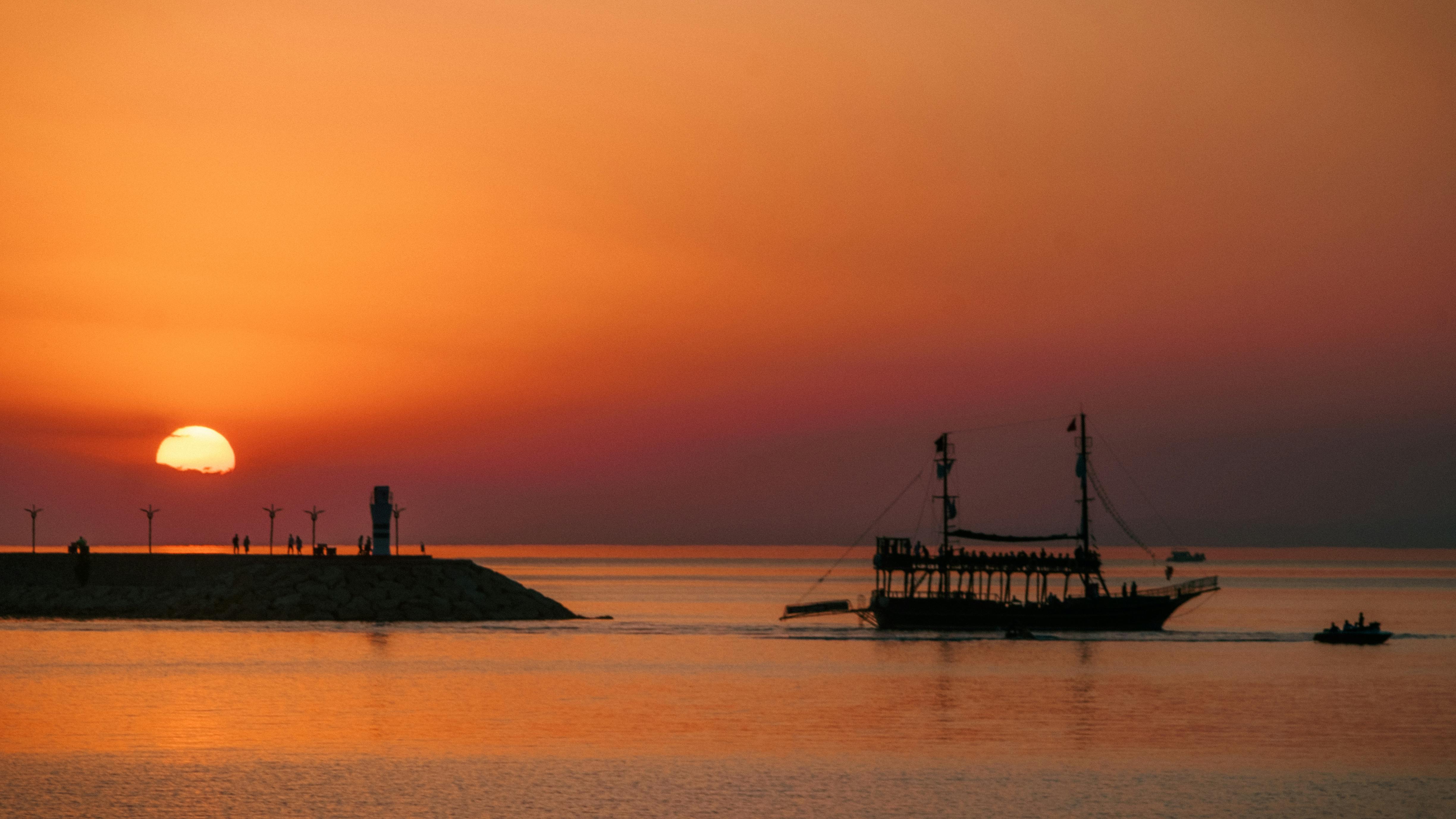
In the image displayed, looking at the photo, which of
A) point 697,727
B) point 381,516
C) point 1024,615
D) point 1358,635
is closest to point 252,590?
point 381,516

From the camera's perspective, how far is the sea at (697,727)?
38.7m

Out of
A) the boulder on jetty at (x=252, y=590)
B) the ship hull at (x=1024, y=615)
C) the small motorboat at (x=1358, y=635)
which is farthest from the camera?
the ship hull at (x=1024, y=615)

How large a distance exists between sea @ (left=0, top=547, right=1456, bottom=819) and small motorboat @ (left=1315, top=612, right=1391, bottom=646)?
0.98m

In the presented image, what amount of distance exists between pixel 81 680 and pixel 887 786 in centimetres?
4107

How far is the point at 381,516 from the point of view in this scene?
110312mm

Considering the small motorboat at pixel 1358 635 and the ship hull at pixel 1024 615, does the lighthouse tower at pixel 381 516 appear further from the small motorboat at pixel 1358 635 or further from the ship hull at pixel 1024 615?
the small motorboat at pixel 1358 635

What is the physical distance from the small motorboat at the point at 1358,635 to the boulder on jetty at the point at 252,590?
177 ft

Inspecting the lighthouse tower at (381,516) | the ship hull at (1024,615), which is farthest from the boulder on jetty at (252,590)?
the ship hull at (1024,615)

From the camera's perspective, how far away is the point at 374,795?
38.8 meters

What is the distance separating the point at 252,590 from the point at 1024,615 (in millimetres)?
54730

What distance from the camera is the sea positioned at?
38.7 m

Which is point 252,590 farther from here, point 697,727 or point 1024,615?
point 697,727

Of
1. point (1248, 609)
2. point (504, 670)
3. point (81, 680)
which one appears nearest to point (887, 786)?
point (504, 670)

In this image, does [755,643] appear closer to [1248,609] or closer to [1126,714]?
[1126,714]
